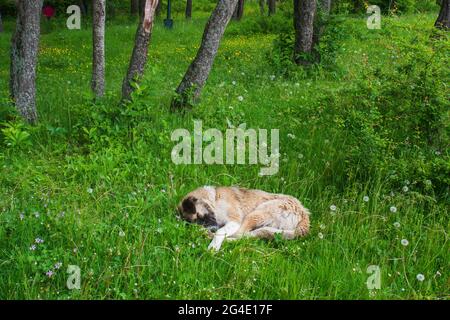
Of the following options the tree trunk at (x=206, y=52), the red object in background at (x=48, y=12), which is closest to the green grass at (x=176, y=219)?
the tree trunk at (x=206, y=52)

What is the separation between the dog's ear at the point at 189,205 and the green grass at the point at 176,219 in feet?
0.68

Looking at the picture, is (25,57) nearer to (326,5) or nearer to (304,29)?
(304,29)

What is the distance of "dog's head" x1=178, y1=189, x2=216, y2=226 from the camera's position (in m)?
5.73

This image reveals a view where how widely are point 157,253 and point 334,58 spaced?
8748 mm

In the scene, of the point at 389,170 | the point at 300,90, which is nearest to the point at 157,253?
the point at 389,170

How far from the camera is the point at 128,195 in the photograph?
6098 millimetres

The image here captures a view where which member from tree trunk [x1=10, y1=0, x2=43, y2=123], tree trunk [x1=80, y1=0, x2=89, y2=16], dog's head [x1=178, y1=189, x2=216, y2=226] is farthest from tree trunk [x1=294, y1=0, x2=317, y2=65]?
tree trunk [x1=80, y1=0, x2=89, y2=16]

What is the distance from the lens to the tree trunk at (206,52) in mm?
8906

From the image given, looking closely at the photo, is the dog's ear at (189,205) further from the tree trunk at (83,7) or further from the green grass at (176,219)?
the tree trunk at (83,7)

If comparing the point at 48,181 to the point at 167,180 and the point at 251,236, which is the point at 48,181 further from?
the point at 251,236

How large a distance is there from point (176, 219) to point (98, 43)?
15.9 feet

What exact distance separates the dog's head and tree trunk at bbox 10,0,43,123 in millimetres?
3748

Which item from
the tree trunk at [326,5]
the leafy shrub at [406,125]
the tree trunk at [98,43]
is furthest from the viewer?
the tree trunk at [326,5]

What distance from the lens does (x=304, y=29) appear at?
1235 cm
